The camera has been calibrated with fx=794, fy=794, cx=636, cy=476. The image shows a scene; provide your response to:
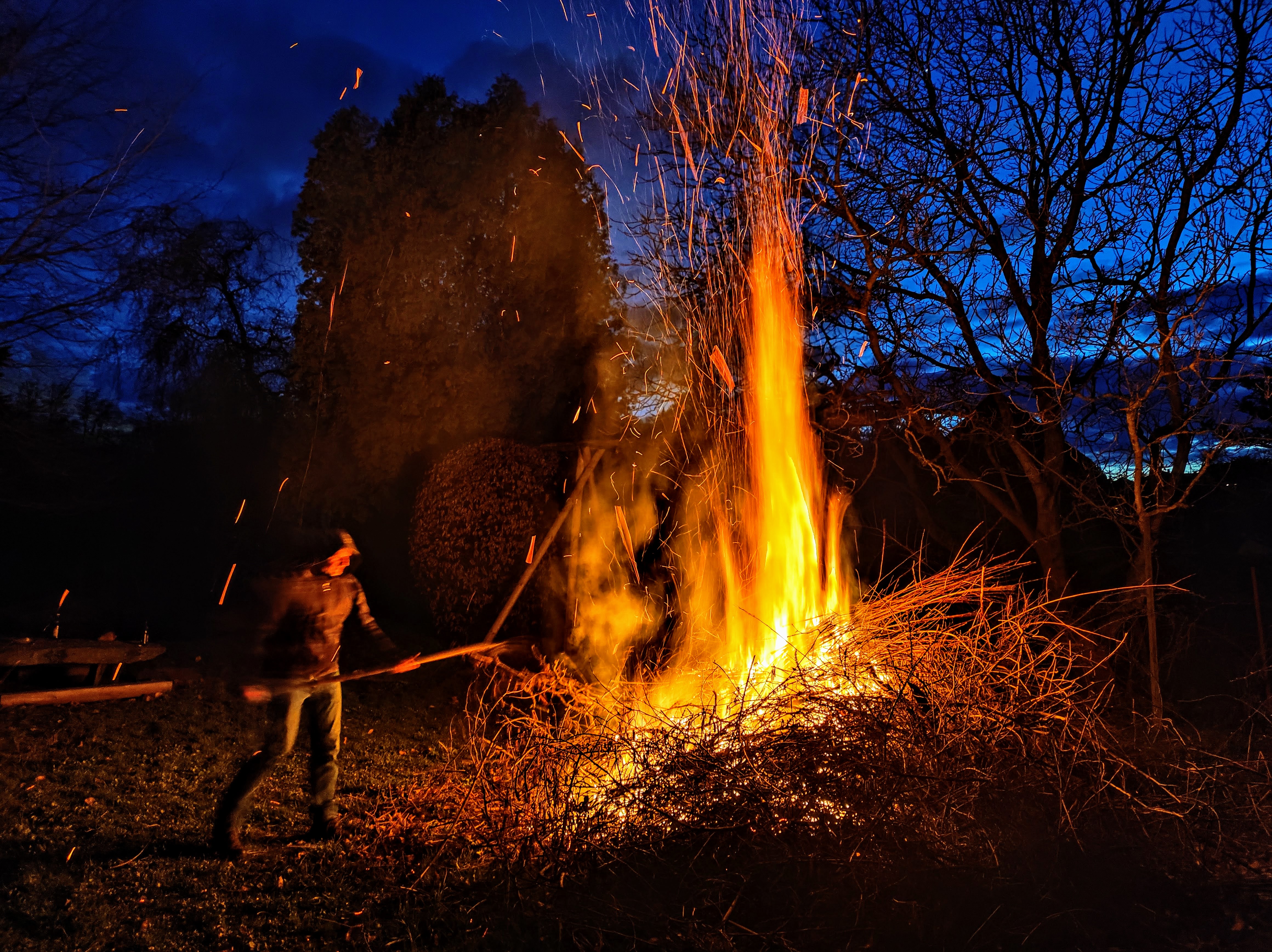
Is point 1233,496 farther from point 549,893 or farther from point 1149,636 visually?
point 549,893

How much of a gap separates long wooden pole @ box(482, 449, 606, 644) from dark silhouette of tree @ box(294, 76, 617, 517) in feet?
4.80

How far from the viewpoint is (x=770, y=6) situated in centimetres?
633

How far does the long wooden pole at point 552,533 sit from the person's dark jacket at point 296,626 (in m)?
2.00

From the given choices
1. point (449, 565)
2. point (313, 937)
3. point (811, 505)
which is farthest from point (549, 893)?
point (449, 565)

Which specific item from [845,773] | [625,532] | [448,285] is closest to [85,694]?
[625,532]

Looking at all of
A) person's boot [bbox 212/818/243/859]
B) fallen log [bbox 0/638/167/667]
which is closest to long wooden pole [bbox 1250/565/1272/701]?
person's boot [bbox 212/818/243/859]

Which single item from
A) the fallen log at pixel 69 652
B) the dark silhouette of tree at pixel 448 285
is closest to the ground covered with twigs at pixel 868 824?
the fallen log at pixel 69 652

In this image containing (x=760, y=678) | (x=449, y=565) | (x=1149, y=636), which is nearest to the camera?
(x=760, y=678)

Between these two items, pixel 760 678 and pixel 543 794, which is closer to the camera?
pixel 543 794

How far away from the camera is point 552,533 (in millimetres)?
6344

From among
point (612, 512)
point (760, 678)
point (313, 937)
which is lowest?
point (313, 937)

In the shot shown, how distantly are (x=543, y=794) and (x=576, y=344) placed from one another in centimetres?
542

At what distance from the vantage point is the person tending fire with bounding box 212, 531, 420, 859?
154 inches

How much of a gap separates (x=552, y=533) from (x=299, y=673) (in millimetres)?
2605
